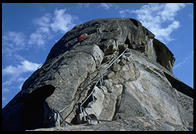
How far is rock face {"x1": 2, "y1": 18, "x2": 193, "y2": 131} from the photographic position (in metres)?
12.9

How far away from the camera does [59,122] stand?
11.8 m

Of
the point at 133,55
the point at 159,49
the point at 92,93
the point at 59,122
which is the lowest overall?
the point at 59,122

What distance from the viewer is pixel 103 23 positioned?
19672 millimetres

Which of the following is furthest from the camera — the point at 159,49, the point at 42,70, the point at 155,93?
the point at 159,49

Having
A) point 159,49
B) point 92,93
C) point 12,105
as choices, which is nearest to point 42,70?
point 12,105

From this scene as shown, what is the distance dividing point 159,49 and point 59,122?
13018 millimetres

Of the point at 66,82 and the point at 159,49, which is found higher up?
the point at 159,49

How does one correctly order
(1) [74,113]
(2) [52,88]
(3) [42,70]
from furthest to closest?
(3) [42,70] → (2) [52,88] → (1) [74,113]

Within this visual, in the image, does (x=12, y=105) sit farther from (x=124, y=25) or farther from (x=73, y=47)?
(x=124, y=25)

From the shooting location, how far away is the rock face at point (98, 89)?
12898 millimetres

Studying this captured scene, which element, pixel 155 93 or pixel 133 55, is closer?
pixel 155 93

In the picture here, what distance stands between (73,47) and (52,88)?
4.09m

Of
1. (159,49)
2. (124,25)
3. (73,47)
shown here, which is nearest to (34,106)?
(73,47)

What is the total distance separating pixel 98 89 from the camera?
45.4 ft
